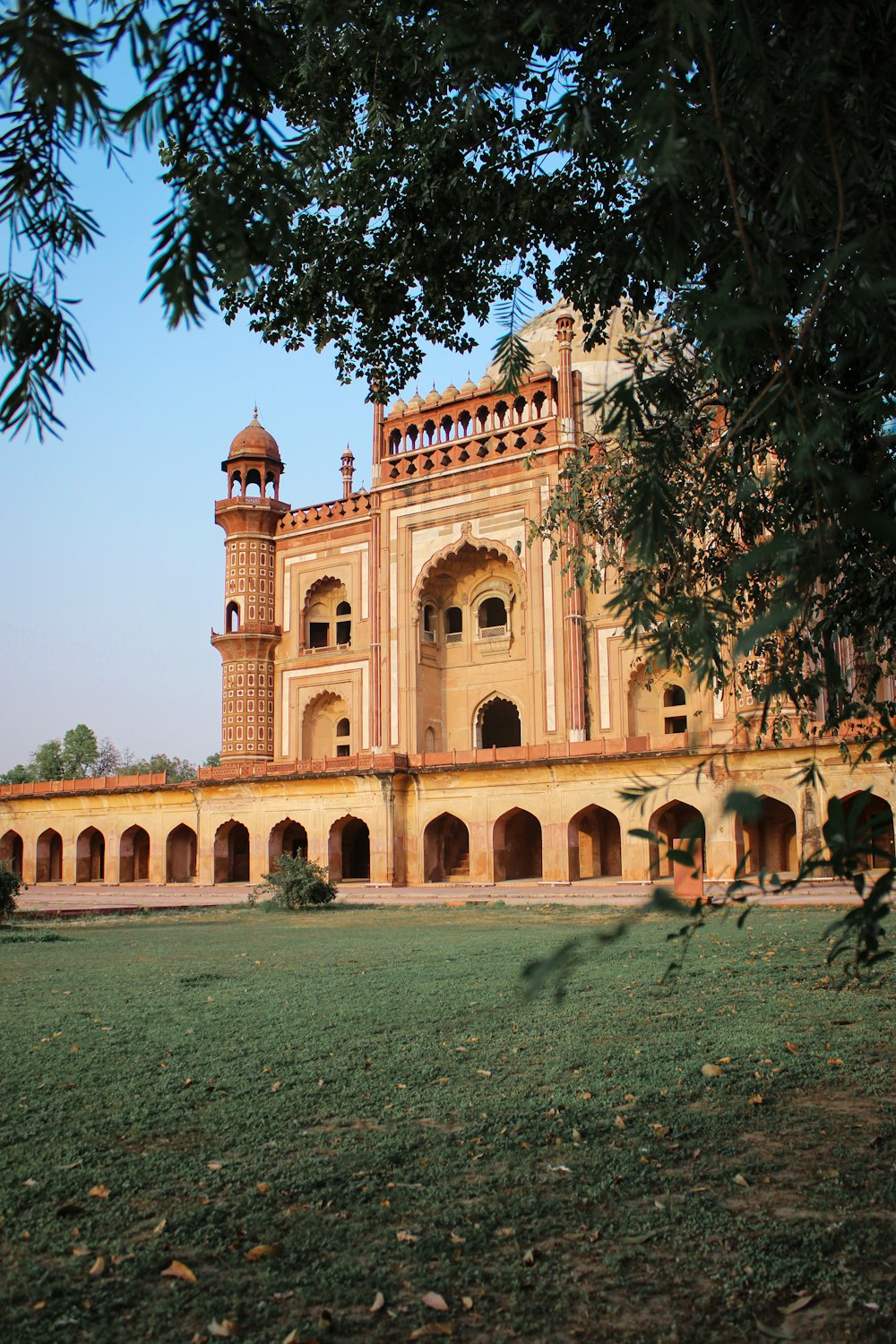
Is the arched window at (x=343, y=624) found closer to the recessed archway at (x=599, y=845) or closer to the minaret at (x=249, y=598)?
the minaret at (x=249, y=598)

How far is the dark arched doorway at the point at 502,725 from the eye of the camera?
27250mm

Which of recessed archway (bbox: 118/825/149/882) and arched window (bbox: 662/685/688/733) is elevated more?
arched window (bbox: 662/685/688/733)

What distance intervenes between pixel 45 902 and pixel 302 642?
1152 centimetres

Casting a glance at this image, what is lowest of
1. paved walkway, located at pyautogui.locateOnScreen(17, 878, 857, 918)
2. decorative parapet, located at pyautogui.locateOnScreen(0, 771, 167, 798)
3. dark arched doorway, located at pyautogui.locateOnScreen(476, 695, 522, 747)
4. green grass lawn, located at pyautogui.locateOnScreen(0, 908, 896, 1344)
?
paved walkway, located at pyautogui.locateOnScreen(17, 878, 857, 918)

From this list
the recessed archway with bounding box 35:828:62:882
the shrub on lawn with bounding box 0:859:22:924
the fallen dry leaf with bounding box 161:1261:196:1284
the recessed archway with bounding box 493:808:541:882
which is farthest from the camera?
the recessed archway with bounding box 35:828:62:882

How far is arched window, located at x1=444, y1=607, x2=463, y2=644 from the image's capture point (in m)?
26.3

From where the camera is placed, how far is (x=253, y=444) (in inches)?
1099

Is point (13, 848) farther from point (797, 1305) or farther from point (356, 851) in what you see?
point (797, 1305)

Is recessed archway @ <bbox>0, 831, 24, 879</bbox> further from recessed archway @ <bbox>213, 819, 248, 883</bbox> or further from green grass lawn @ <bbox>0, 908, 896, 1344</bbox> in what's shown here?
green grass lawn @ <bbox>0, 908, 896, 1344</bbox>

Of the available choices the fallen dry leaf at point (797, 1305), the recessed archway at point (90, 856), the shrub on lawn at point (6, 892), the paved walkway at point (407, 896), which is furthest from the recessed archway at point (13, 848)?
the fallen dry leaf at point (797, 1305)

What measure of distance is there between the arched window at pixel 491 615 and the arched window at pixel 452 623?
581 mm

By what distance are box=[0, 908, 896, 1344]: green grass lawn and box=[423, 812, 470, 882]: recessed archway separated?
16387 millimetres

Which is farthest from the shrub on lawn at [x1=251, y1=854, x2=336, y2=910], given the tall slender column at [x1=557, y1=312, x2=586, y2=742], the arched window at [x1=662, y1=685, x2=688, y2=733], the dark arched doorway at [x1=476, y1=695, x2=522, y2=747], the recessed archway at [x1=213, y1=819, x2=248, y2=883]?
the dark arched doorway at [x1=476, y1=695, x2=522, y2=747]

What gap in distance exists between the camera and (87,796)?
26.1 meters
